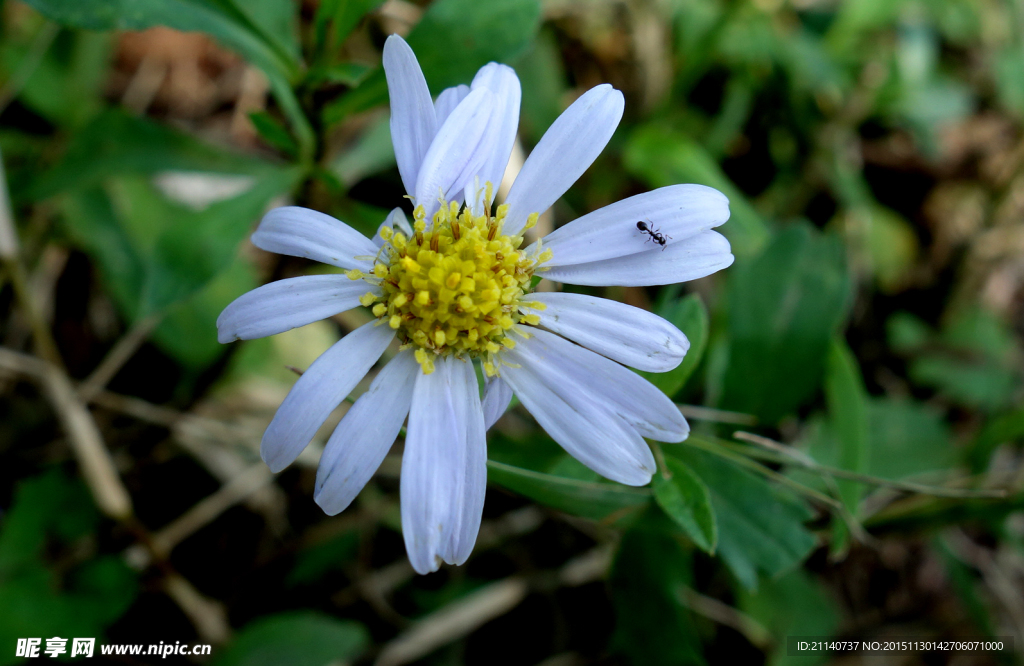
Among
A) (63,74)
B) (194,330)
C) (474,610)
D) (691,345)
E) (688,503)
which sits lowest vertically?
(474,610)

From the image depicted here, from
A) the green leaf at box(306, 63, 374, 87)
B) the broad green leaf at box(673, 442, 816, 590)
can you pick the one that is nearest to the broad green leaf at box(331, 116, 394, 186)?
the green leaf at box(306, 63, 374, 87)

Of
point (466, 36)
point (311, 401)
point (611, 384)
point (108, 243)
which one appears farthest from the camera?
point (108, 243)

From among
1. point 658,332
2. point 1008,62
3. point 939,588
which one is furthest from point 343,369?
point 1008,62

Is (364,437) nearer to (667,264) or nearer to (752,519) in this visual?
(667,264)

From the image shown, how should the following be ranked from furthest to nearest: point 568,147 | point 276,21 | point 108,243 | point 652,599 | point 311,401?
point 108,243
point 652,599
point 276,21
point 568,147
point 311,401

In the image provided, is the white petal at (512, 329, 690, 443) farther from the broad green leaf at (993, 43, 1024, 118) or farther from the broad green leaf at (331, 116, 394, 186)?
the broad green leaf at (993, 43, 1024, 118)

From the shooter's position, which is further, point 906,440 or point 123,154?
point 906,440

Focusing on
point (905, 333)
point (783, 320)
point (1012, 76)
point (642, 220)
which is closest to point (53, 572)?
point (642, 220)
